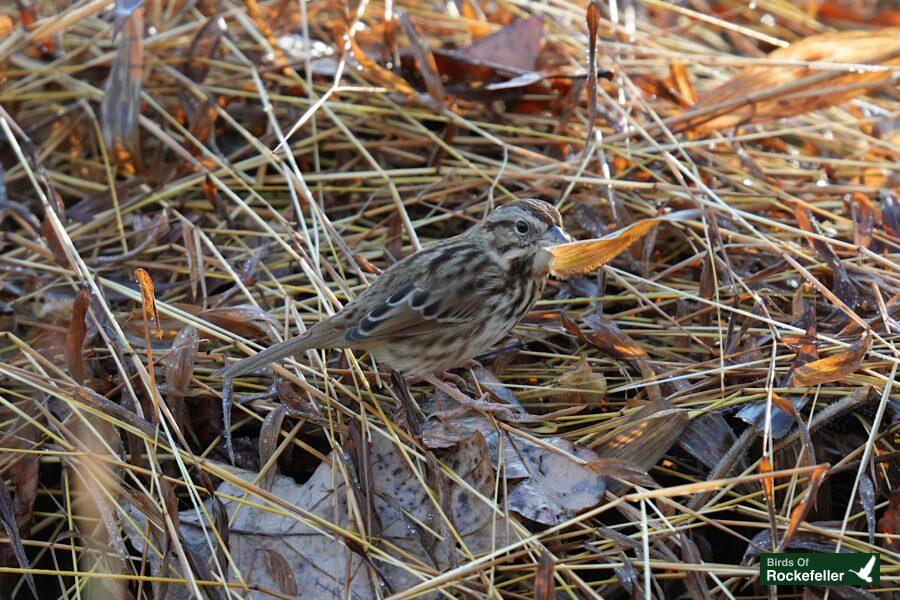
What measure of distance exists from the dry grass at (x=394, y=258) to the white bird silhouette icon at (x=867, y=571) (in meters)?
0.05

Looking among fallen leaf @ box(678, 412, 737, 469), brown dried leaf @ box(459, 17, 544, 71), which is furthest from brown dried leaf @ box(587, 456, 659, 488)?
brown dried leaf @ box(459, 17, 544, 71)

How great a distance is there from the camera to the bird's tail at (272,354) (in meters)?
3.21

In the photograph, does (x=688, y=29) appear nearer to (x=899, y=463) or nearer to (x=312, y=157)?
(x=312, y=157)

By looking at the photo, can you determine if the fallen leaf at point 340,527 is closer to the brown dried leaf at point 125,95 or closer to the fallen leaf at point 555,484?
the fallen leaf at point 555,484

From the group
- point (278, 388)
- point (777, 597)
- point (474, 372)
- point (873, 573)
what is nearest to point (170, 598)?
point (278, 388)

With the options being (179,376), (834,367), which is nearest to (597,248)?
(834,367)

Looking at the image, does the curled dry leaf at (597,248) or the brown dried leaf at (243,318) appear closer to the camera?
the curled dry leaf at (597,248)

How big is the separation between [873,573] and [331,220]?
2.59 m

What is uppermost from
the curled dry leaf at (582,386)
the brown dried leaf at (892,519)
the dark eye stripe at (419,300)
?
the dark eye stripe at (419,300)

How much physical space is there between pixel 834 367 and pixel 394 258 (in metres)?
1.79

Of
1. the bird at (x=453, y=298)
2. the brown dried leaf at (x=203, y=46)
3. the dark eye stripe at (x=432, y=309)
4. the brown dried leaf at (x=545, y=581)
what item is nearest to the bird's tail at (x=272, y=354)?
the bird at (x=453, y=298)

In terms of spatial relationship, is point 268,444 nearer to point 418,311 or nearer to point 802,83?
point 418,311

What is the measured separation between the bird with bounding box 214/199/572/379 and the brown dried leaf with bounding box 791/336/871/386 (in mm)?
990

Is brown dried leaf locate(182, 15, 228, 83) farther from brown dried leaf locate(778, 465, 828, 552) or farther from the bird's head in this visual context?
brown dried leaf locate(778, 465, 828, 552)
